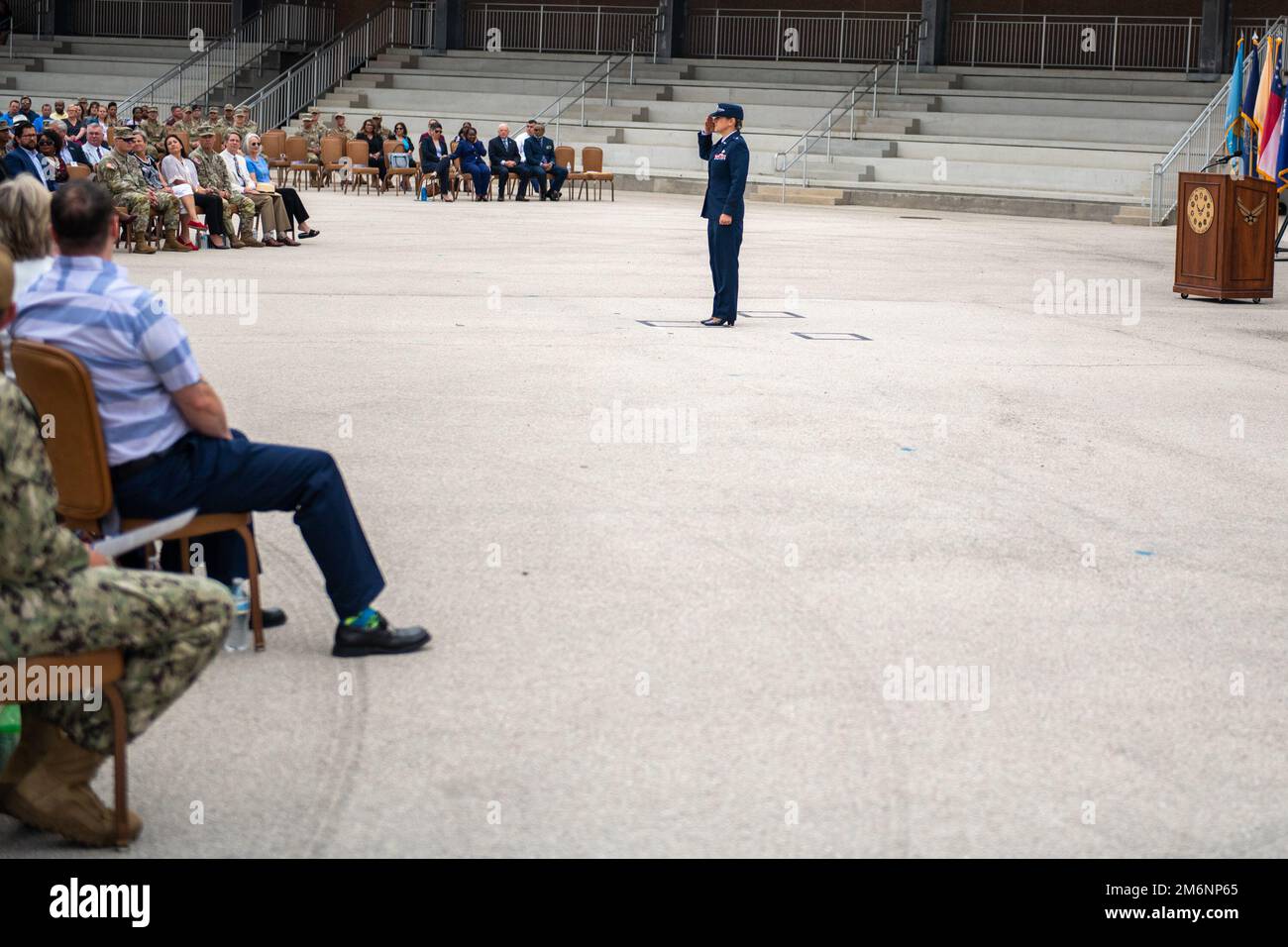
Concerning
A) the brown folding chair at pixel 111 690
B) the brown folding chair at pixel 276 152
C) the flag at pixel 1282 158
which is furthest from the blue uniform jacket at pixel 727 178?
the brown folding chair at pixel 276 152

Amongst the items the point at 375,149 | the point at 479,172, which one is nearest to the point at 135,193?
the point at 479,172

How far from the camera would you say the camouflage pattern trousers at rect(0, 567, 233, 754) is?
12.0ft

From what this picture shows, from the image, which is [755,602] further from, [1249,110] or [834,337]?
[1249,110]

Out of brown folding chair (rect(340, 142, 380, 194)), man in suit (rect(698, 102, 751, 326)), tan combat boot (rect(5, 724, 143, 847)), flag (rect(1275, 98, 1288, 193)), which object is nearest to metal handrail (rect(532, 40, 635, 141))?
brown folding chair (rect(340, 142, 380, 194))

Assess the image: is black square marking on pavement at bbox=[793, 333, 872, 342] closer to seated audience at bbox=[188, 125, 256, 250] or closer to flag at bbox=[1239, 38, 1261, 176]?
flag at bbox=[1239, 38, 1261, 176]

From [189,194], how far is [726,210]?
8.39 m

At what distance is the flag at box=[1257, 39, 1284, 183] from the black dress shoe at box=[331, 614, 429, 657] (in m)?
15.3

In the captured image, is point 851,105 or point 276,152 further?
point 851,105

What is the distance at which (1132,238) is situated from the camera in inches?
1049

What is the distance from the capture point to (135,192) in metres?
19.2

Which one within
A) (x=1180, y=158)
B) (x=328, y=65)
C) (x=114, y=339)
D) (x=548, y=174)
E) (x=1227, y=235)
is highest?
(x=328, y=65)

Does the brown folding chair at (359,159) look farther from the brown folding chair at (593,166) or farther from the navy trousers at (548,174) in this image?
the brown folding chair at (593,166)

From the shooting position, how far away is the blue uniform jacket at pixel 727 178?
13.5 metres
